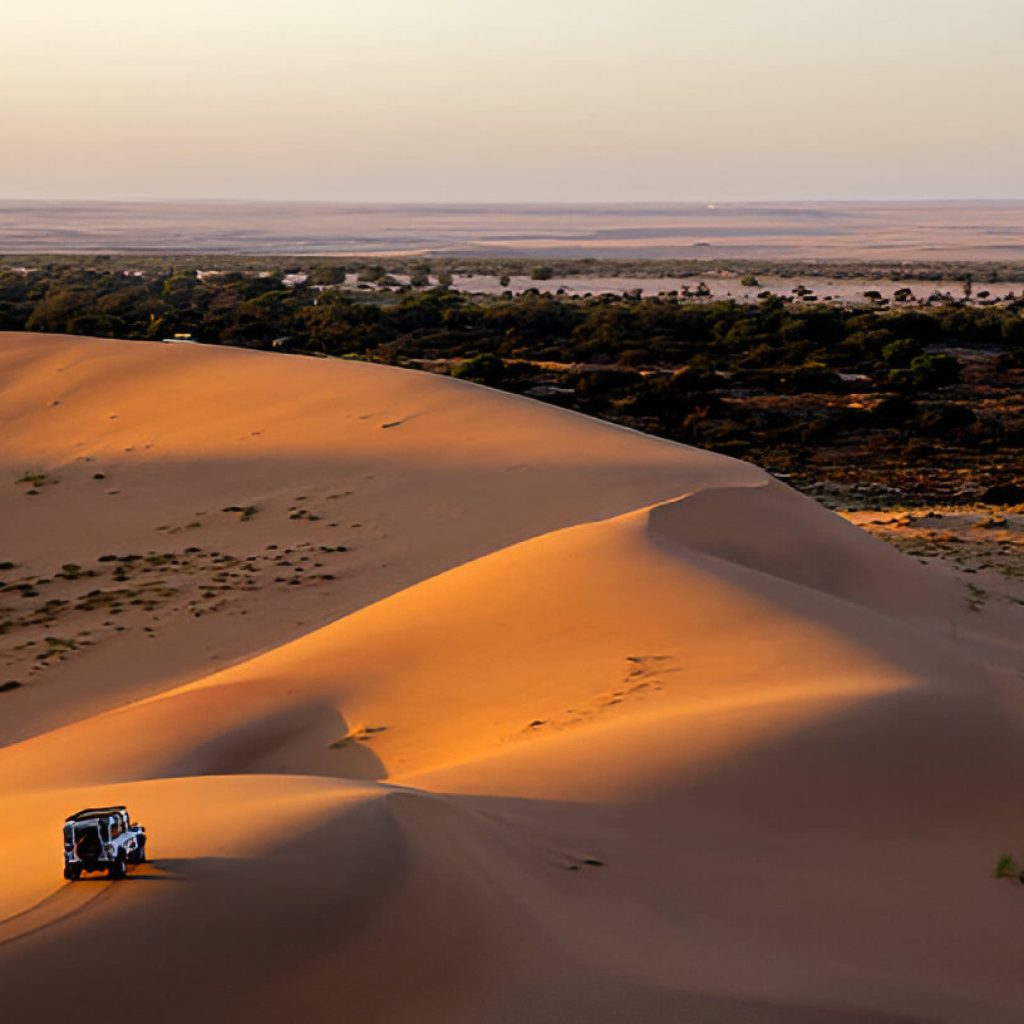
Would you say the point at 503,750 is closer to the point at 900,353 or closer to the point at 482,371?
the point at 482,371

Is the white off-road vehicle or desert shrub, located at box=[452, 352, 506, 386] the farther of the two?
desert shrub, located at box=[452, 352, 506, 386]

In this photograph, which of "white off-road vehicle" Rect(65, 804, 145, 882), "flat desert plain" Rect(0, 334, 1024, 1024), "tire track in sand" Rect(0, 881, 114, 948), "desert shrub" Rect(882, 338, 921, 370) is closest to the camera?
"tire track in sand" Rect(0, 881, 114, 948)

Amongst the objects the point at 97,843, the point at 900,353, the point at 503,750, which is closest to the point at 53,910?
the point at 97,843

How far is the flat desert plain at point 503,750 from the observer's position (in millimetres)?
4867

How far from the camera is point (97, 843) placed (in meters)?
4.78

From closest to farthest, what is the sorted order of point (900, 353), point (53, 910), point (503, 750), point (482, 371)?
point (53, 910)
point (503, 750)
point (482, 371)
point (900, 353)

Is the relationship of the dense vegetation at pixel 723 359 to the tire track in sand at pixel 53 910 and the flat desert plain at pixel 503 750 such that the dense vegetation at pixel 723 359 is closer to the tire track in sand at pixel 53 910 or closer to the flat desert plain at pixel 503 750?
the flat desert plain at pixel 503 750

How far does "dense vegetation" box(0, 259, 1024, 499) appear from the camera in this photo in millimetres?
26469

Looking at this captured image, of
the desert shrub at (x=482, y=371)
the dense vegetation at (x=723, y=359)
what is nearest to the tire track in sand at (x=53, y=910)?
the dense vegetation at (x=723, y=359)

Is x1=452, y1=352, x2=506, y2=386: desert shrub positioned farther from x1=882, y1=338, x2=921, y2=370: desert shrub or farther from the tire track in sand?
the tire track in sand

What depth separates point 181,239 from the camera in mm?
181625

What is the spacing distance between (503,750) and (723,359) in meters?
32.2

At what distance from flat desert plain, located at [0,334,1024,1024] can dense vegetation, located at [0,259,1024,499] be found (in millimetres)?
8810

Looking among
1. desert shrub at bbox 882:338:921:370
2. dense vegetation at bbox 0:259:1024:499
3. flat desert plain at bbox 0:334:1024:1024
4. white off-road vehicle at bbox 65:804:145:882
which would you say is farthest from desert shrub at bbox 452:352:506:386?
white off-road vehicle at bbox 65:804:145:882
